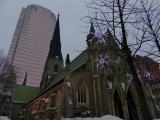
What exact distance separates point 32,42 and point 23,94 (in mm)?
76071

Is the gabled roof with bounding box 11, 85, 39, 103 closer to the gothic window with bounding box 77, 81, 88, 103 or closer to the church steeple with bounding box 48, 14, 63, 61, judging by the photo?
the church steeple with bounding box 48, 14, 63, 61

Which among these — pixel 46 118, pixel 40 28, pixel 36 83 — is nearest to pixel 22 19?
pixel 40 28

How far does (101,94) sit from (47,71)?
25.1 m

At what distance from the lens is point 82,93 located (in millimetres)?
20750

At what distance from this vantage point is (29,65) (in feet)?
338

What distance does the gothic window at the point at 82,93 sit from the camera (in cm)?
2026

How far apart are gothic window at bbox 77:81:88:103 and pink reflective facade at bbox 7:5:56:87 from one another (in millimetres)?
78292

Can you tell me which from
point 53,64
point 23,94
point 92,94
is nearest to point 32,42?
point 23,94

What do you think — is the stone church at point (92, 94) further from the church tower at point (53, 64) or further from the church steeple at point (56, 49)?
the church steeple at point (56, 49)

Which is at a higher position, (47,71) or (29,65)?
(29,65)

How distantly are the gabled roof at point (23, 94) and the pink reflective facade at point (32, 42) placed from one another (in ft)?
164

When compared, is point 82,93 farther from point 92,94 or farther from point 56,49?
point 56,49

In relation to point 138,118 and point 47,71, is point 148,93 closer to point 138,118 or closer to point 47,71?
point 138,118

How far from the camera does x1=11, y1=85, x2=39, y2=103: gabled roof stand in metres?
40.5
